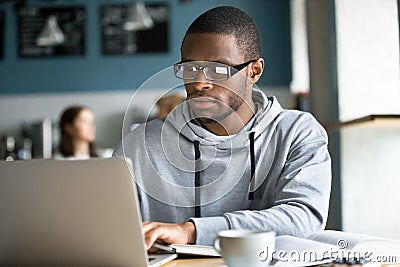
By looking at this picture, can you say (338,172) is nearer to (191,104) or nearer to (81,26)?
(191,104)

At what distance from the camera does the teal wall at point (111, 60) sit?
5891mm

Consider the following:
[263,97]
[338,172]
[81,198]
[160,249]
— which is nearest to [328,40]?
[338,172]

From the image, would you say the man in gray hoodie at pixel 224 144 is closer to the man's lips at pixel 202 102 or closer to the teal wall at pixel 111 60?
the man's lips at pixel 202 102

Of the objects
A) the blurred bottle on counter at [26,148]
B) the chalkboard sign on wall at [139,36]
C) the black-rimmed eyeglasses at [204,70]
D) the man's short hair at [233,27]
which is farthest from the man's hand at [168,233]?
the chalkboard sign on wall at [139,36]

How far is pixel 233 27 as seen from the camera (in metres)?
1.65

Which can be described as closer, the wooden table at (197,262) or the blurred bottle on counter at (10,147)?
the wooden table at (197,262)

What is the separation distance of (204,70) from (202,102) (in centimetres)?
9

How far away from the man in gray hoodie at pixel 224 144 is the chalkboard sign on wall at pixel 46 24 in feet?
14.4

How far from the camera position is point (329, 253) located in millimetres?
1251

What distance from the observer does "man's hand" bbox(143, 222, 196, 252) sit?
1.31m

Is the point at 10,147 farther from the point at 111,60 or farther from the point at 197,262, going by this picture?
the point at 197,262

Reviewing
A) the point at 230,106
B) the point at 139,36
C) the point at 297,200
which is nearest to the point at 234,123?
the point at 230,106

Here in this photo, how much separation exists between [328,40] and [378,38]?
12.0 inches

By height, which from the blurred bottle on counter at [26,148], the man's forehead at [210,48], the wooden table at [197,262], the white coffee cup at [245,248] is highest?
the man's forehead at [210,48]
